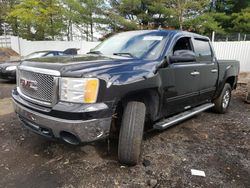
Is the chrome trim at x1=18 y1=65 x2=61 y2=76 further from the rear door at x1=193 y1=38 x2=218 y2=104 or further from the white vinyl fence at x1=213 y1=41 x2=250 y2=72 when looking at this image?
the white vinyl fence at x1=213 y1=41 x2=250 y2=72

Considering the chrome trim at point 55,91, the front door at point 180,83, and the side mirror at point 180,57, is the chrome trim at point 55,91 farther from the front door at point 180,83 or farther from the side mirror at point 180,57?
the side mirror at point 180,57

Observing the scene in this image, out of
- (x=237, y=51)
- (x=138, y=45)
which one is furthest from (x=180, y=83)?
(x=237, y=51)

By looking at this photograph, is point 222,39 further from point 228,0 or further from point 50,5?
point 50,5

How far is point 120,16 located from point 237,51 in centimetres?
1054

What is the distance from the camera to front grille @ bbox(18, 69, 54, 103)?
2.65 m

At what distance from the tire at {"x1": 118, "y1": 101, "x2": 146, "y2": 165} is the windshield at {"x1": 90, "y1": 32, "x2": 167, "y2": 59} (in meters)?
0.90

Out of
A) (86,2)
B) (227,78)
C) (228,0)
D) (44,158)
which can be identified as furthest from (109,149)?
(228,0)

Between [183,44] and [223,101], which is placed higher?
[183,44]

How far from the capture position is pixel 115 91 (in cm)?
268

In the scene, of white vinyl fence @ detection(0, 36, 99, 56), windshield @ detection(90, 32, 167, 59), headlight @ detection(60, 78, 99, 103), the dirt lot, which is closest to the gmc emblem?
headlight @ detection(60, 78, 99, 103)

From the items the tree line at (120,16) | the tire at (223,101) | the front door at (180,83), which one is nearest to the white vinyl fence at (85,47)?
the tree line at (120,16)

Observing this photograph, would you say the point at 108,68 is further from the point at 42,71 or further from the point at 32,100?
the point at 32,100

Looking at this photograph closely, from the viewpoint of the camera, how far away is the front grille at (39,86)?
8.68ft

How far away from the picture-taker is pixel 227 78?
5566mm
